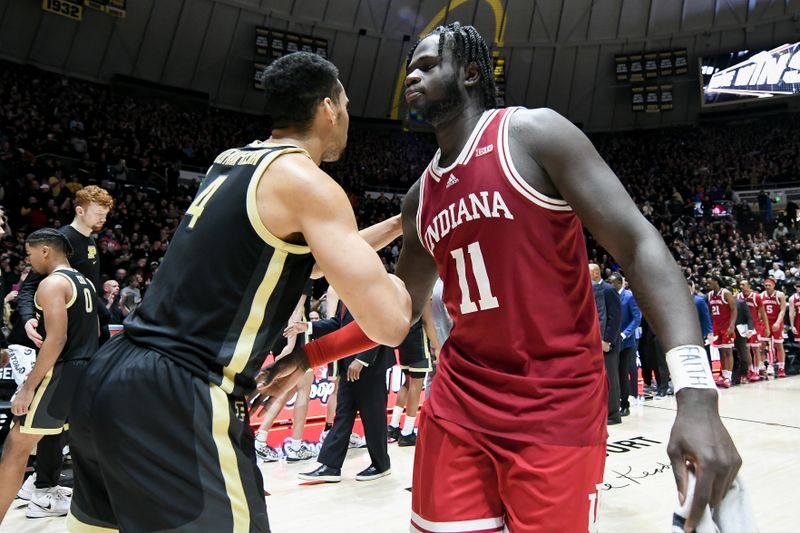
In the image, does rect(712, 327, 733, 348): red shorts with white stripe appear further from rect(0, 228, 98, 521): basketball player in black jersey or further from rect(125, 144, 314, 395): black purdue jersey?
rect(125, 144, 314, 395): black purdue jersey

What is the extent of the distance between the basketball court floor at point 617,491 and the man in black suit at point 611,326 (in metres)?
0.36

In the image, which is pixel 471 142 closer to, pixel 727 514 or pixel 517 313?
pixel 517 313

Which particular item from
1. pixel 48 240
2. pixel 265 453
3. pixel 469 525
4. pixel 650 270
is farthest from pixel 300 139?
pixel 265 453

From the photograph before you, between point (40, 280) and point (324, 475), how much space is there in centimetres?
282

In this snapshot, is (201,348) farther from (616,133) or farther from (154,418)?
(616,133)

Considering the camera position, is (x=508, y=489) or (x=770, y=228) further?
(x=770, y=228)

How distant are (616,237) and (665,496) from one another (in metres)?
4.00

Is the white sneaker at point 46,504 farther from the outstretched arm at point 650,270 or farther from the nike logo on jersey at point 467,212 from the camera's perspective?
the outstretched arm at point 650,270

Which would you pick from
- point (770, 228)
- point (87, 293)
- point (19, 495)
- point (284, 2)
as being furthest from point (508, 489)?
point (770, 228)

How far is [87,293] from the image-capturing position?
4332 millimetres

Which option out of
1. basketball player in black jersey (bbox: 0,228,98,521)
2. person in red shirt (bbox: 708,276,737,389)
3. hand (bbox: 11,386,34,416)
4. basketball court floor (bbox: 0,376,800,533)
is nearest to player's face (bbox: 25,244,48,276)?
basketball player in black jersey (bbox: 0,228,98,521)

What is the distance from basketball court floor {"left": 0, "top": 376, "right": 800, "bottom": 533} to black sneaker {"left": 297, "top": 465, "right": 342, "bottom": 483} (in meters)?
0.09

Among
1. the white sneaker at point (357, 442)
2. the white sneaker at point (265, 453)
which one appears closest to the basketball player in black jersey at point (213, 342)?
the white sneaker at point (265, 453)

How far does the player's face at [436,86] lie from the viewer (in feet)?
6.62
